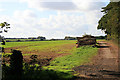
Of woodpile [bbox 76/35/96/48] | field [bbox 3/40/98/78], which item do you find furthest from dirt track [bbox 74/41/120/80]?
woodpile [bbox 76/35/96/48]

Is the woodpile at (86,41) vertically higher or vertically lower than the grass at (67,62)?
higher

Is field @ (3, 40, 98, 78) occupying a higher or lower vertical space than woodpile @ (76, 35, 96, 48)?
lower

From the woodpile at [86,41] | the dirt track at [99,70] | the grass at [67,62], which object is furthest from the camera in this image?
the woodpile at [86,41]

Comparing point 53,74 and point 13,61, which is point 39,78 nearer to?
point 53,74

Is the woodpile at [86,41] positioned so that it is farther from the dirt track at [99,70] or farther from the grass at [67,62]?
the dirt track at [99,70]

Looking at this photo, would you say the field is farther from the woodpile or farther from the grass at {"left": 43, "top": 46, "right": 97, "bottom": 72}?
the woodpile

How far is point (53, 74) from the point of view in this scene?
8945mm

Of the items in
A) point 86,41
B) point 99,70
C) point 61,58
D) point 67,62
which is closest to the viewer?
point 99,70

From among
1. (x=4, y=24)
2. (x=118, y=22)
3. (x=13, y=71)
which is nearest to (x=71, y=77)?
(x=13, y=71)

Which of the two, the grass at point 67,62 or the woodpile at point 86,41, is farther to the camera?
the woodpile at point 86,41

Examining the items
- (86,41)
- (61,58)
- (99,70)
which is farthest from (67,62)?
(86,41)

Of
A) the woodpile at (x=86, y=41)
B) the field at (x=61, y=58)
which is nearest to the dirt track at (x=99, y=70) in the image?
the field at (x=61, y=58)

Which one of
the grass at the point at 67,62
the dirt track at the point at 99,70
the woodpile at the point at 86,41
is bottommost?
the dirt track at the point at 99,70

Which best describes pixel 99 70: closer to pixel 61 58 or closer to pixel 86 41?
pixel 61 58
